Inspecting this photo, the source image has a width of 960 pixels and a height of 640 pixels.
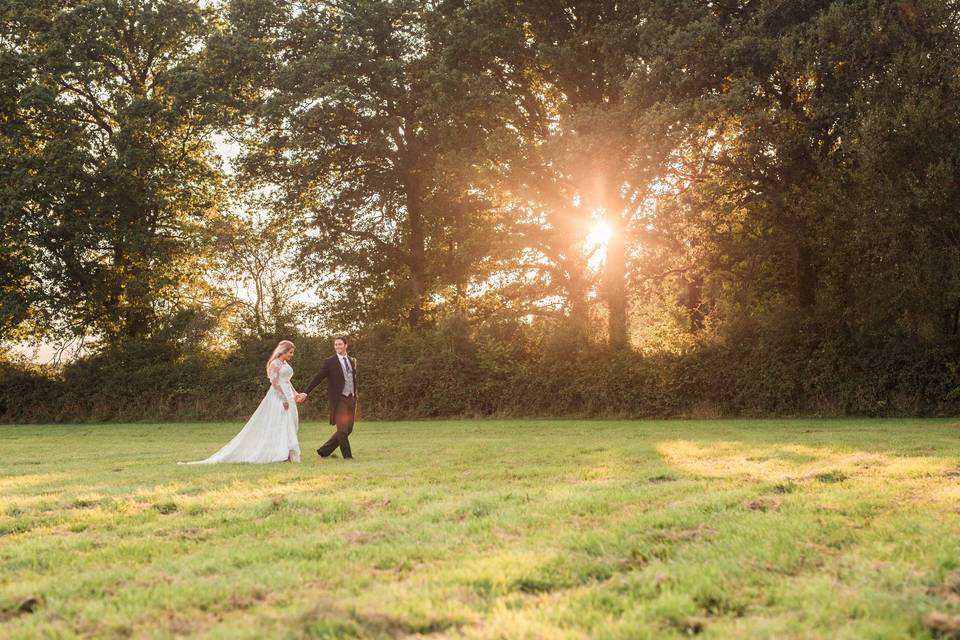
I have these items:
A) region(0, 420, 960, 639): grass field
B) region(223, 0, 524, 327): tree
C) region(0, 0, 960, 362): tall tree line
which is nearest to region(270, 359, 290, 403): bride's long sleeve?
region(0, 420, 960, 639): grass field

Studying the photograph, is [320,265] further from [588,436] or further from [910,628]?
[910,628]

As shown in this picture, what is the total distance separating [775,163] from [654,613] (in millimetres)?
23270

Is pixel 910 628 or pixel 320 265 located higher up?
pixel 320 265

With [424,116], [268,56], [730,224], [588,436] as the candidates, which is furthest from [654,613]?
[268,56]

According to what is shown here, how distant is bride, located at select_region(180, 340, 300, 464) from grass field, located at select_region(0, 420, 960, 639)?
7.63 feet

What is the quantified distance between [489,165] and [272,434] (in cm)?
1890

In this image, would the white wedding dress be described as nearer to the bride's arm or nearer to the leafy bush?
the bride's arm

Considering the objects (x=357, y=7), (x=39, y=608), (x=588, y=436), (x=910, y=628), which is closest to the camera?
(x=910, y=628)

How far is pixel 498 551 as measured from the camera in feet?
17.1

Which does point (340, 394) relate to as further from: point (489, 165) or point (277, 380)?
point (489, 165)

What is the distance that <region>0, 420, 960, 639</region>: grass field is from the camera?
3.83 metres

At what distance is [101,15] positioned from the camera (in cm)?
3456

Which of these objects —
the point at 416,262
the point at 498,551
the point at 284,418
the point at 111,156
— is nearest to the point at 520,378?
the point at 416,262

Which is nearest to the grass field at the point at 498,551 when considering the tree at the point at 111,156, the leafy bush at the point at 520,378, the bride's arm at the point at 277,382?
the bride's arm at the point at 277,382
